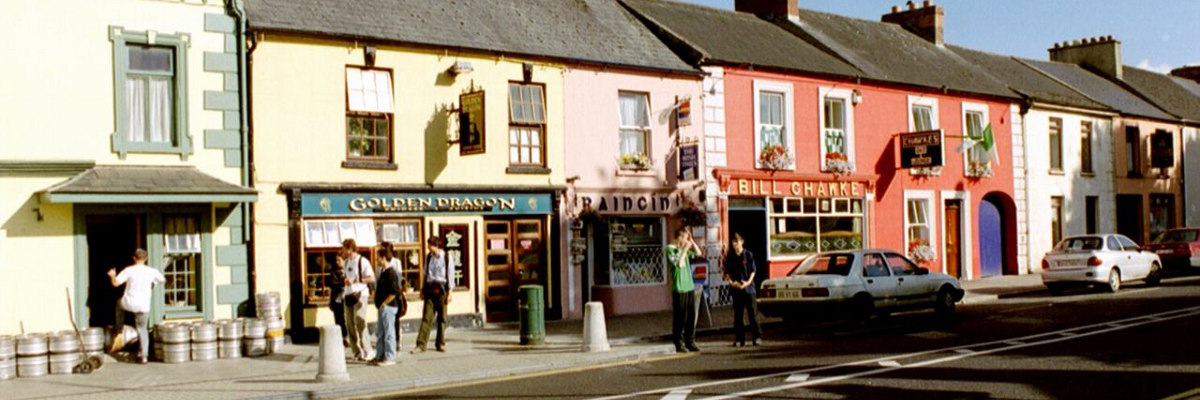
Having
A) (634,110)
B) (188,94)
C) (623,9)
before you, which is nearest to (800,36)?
(623,9)

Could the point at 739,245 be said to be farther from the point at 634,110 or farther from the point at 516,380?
the point at 634,110

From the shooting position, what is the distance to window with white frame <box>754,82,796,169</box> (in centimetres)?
2702

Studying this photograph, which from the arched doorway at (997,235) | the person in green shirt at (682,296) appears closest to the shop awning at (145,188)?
the person in green shirt at (682,296)

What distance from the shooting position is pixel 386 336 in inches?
636

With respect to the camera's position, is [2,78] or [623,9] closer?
[2,78]

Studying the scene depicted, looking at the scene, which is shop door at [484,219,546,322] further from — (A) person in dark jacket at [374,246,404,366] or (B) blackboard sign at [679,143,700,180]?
(A) person in dark jacket at [374,246,404,366]

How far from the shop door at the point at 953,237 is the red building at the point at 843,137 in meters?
0.04

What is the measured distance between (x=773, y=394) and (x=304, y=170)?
10383 millimetres

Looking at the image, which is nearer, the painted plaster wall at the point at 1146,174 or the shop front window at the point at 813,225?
the shop front window at the point at 813,225

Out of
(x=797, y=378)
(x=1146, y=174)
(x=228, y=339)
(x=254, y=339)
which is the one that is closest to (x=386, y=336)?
(x=254, y=339)

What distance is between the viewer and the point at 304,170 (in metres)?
20.0

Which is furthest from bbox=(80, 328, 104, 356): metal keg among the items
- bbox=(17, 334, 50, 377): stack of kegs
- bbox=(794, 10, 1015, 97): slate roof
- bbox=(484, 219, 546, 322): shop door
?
bbox=(794, 10, 1015, 97): slate roof

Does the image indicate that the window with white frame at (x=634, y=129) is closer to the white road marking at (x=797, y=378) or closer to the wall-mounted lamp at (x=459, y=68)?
the wall-mounted lamp at (x=459, y=68)

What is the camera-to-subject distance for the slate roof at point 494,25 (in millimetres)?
20344
